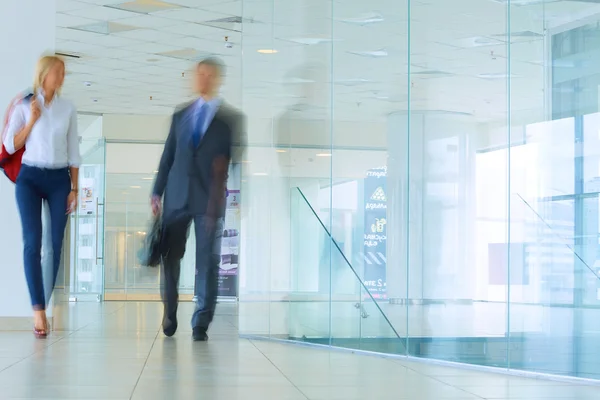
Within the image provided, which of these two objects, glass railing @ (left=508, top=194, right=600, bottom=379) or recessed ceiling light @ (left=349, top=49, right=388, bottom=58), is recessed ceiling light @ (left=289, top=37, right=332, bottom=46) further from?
glass railing @ (left=508, top=194, right=600, bottom=379)

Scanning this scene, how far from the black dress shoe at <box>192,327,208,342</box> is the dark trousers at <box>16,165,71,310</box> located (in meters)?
0.78

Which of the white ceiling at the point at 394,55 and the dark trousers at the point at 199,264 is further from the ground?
the white ceiling at the point at 394,55

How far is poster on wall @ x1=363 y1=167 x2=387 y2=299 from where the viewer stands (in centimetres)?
498

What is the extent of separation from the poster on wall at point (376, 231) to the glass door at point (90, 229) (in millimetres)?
10303

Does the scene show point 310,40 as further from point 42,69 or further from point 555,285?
point 555,285

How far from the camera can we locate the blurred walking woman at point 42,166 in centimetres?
514

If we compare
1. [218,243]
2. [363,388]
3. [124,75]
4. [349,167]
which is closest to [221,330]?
[218,243]

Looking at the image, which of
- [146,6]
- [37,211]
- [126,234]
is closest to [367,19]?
[37,211]

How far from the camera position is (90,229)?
15773mm

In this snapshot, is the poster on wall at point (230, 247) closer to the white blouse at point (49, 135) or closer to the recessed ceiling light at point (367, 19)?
the white blouse at point (49, 135)

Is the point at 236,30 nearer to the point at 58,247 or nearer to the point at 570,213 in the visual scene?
the point at 58,247

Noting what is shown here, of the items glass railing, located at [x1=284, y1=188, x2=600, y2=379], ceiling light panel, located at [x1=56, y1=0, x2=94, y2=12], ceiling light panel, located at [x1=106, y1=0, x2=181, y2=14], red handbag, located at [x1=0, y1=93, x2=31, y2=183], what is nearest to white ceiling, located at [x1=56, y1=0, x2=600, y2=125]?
glass railing, located at [x1=284, y1=188, x2=600, y2=379]

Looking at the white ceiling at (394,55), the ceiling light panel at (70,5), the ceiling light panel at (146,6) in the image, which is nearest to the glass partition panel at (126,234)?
the ceiling light panel at (70,5)

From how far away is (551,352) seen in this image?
12.8ft
